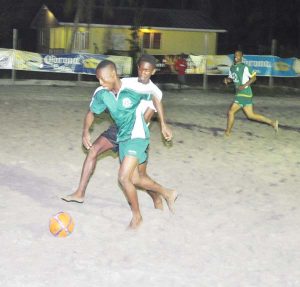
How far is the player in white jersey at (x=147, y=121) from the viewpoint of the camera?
608cm

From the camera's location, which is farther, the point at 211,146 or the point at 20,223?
the point at 211,146

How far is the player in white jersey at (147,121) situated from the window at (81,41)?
34.3 meters

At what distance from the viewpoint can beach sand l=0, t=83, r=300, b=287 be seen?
5.06m

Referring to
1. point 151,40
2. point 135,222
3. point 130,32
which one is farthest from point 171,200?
point 151,40

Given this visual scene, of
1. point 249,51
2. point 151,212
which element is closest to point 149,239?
point 151,212

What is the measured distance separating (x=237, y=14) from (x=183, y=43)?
13164 millimetres

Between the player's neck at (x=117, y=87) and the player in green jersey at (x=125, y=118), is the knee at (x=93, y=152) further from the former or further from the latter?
the player's neck at (x=117, y=87)

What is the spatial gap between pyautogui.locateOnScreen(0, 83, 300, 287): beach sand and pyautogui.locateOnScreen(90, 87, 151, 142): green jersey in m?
0.95

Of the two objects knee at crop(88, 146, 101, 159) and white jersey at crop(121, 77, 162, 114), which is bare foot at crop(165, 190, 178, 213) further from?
white jersey at crop(121, 77, 162, 114)

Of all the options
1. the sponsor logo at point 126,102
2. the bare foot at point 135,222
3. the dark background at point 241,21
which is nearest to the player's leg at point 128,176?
the bare foot at point 135,222

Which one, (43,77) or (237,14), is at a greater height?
(237,14)

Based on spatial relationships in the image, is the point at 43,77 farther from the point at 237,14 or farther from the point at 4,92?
the point at 237,14

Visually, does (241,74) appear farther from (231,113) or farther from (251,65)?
(251,65)

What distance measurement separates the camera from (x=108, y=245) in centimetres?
569
